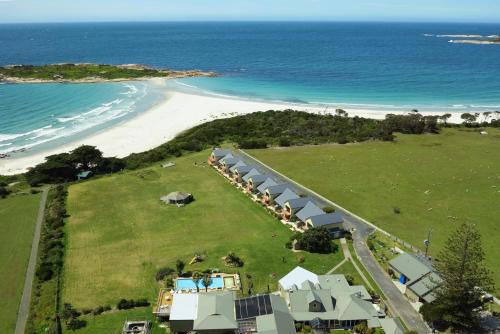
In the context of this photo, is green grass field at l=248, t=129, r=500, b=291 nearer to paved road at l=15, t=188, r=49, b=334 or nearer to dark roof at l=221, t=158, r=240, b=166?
dark roof at l=221, t=158, r=240, b=166

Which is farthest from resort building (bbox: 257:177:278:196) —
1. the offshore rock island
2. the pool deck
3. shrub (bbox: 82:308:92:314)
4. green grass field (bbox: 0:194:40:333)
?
the offshore rock island

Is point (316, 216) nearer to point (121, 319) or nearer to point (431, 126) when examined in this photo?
point (121, 319)

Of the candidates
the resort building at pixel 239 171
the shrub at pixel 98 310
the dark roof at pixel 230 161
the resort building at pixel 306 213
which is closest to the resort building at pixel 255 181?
the resort building at pixel 239 171

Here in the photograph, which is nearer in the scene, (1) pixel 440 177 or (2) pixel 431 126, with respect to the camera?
(1) pixel 440 177

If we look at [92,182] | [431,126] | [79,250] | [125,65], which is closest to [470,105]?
[431,126]

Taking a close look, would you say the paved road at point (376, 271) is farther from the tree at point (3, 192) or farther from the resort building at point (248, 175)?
the tree at point (3, 192)

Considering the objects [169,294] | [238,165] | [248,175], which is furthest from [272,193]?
[169,294]
